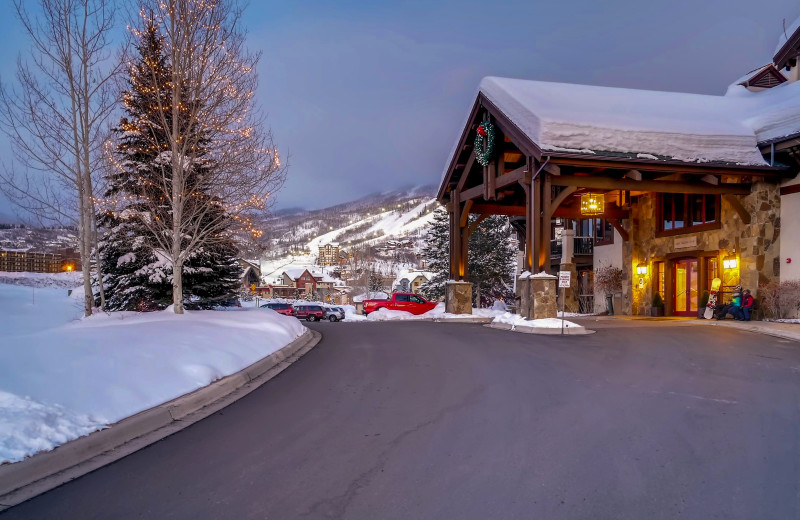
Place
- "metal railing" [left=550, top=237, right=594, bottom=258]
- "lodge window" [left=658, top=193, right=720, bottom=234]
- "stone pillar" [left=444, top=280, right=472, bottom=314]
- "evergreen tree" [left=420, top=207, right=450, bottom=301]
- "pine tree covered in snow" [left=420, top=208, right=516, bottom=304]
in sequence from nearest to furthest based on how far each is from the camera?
"lodge window" [left=658, top=193, right=720, bottom=234] → "stone pillar" [left=444, top=280, right=472, bottom=314] → "metal railing" [left=550, top=237, right=594, bottom=258] → "pine tree covered in snow" [left=420, top=208, right=516, bottom=304] → "evergreen tree" [left=420, top=207, right=450, bottom=301]

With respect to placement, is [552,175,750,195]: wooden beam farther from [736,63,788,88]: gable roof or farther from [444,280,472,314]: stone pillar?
[736,63,788,88]: gable roof

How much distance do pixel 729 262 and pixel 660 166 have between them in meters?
5.22

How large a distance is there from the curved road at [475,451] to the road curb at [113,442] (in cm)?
19

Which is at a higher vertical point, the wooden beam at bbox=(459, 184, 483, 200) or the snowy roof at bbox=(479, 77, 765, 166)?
the snowy roof at bbox=(479, 77, 765, 166)

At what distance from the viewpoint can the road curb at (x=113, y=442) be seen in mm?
4152

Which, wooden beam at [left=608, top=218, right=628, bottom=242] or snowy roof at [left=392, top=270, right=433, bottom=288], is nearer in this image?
wooden beam at [left=608, top=218, right=628, bottom=242]

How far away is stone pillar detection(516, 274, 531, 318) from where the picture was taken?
18047 mm

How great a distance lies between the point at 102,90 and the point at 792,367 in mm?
16011

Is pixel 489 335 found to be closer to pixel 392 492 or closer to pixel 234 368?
pixel 234 368

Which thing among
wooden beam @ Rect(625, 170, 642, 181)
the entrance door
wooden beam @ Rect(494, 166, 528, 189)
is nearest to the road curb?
wooden beam @ Rect(494, 166, 528, 189)

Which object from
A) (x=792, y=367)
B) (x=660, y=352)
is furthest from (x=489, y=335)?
(x=792, y=367)

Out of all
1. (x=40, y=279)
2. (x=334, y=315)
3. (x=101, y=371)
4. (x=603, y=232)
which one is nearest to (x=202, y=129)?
(x=101, y=371)

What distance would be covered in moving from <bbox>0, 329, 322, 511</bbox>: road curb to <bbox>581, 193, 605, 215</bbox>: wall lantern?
1873 centimetres

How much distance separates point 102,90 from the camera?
14.5m
